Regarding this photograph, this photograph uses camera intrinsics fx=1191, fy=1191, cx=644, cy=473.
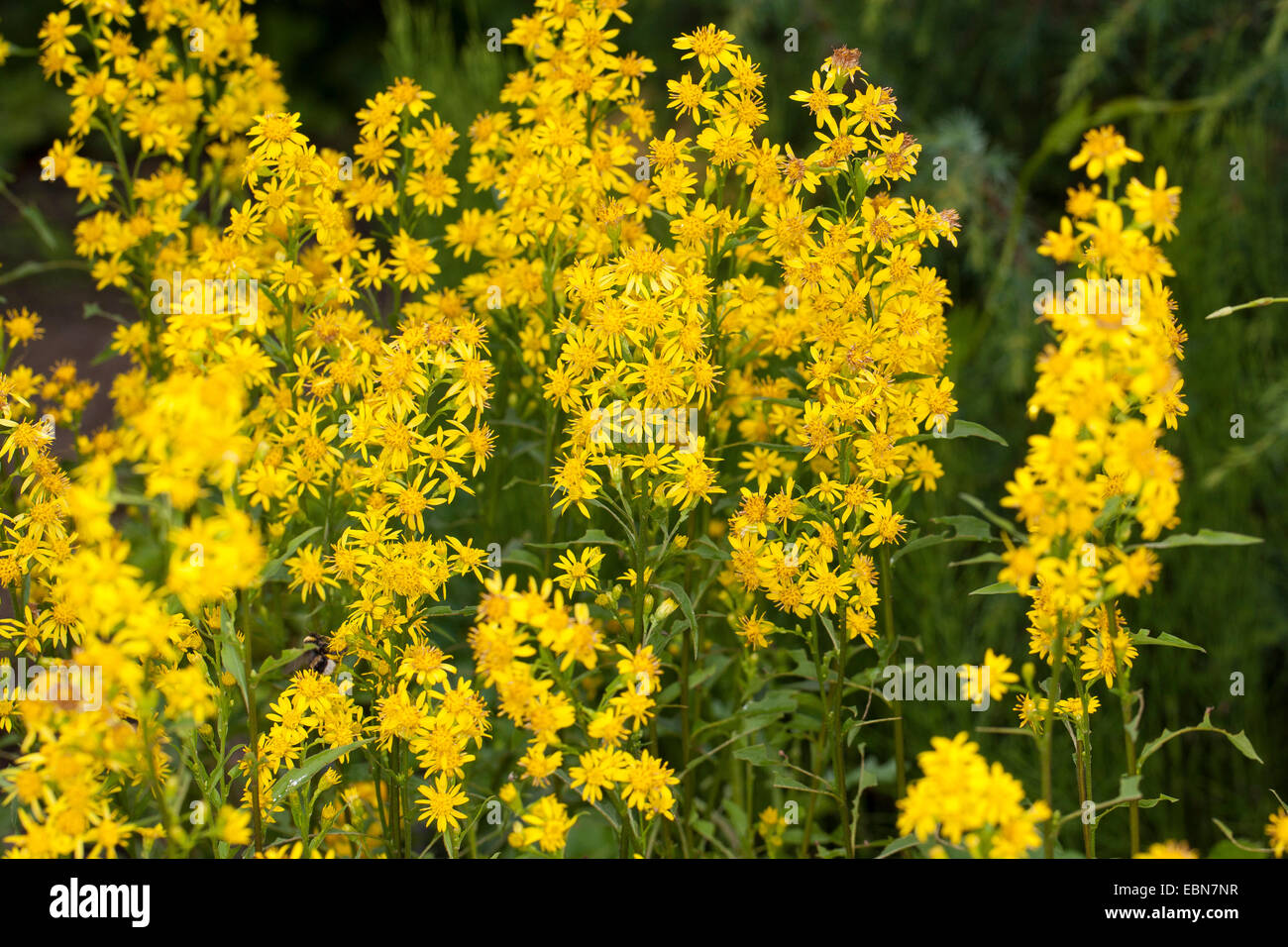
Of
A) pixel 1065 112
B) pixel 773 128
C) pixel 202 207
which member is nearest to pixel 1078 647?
pixel 773 128

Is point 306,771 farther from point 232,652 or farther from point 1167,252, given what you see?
point 1167,252

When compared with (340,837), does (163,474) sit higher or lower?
higher

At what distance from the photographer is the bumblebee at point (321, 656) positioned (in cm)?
183

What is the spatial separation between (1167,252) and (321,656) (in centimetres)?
273

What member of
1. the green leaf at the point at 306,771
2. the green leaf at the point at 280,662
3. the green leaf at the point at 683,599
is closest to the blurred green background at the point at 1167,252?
the green leaf at the point at 683,599

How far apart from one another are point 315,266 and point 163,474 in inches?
45.2

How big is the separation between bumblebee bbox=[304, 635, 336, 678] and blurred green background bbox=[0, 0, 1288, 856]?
1.13 m

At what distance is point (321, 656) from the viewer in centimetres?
185

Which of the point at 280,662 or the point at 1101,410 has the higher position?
the point at 1101,410

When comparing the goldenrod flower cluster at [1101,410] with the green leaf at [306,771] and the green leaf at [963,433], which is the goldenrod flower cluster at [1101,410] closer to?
the green leaf at [963,433]

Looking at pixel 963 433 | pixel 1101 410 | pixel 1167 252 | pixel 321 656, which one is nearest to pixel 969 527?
pixel 963 433

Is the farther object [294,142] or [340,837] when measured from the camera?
[340,837]
